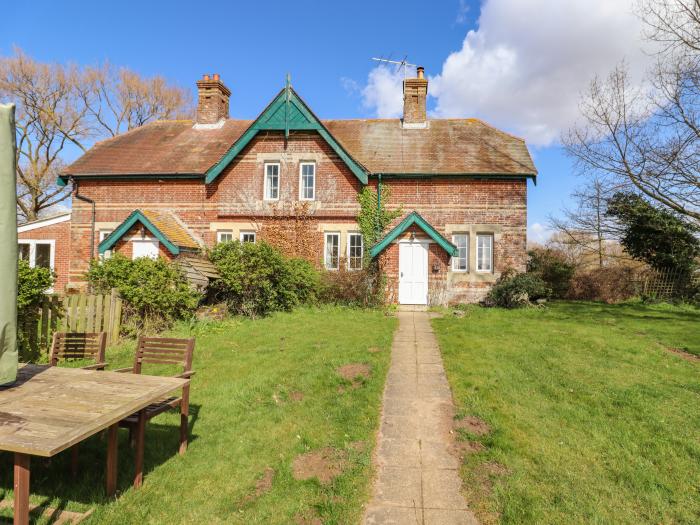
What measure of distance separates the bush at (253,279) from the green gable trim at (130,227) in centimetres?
202

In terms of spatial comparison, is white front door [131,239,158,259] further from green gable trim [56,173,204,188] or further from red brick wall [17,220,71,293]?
red brick wall [17,220,71,293]

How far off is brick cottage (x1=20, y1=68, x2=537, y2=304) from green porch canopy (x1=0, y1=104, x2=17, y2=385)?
40.1 ft

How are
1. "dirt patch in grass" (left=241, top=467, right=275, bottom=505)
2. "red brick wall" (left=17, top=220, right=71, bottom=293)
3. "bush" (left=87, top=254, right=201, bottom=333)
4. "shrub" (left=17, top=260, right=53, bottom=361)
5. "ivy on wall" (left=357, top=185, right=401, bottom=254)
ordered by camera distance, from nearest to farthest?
1. "dirt patch in grass" (left=241, top=467, right=275, bottom=505)
2. "shrub" (left=17, top=260, right=53, bottom=361)
3. "bush" (left=87, top=254, right=201, bottom=333)
4. "ivy on wall" (left=357, top=185, right=401, bottom=254)
5. "red brick wall" (left=17, top=220, right=71, bottom=293)

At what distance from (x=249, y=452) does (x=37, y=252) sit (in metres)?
18.8

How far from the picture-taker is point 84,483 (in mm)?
4262

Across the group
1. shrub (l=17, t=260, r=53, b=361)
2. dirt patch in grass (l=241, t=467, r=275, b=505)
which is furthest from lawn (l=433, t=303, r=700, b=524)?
shrub (l=17, t=260, r=53, b=361)

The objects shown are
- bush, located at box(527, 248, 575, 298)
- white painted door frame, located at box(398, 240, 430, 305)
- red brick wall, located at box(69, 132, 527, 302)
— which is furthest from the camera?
bush, located at box(527, 248, 575, 298)

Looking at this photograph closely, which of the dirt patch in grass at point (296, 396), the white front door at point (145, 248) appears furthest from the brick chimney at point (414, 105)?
the dirt patch in grass at point (296, 396)

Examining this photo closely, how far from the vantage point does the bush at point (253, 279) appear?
539 inches

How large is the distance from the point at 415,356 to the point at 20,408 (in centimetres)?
673

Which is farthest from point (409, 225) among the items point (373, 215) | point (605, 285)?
point (605, 285)

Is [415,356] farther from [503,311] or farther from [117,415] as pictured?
[503,311]

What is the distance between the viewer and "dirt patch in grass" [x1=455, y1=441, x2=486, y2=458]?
196 inches

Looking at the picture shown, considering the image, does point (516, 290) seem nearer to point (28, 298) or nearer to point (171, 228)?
point (171, 228)
